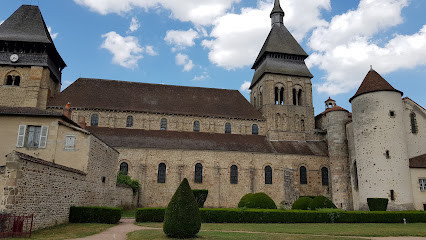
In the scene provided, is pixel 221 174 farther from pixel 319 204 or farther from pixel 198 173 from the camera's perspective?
pixel 319 204

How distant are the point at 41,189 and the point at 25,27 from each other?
2656 centimetres

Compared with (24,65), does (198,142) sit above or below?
below

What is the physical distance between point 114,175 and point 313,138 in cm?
2342

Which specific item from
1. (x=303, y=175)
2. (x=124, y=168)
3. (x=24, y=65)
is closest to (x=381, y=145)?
(x=303, y=175)

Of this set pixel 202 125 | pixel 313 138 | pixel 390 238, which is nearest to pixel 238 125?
pixel 202 125

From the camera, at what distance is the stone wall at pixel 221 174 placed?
1184 inches

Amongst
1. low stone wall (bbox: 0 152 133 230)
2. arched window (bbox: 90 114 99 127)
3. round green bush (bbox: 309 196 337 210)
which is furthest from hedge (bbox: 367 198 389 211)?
arched window (bbox: 90 114 99 127)

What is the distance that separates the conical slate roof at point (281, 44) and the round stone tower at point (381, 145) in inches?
501

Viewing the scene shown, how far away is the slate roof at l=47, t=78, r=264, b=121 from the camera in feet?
112

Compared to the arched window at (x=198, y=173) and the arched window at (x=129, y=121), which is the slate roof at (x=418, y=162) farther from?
the arched window at (x=129, y=121)

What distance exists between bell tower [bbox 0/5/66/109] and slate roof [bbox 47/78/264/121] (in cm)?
185

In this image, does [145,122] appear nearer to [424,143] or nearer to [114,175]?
[114,175]

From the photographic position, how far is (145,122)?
34.3m

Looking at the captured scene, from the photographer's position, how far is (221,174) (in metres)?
31.4
